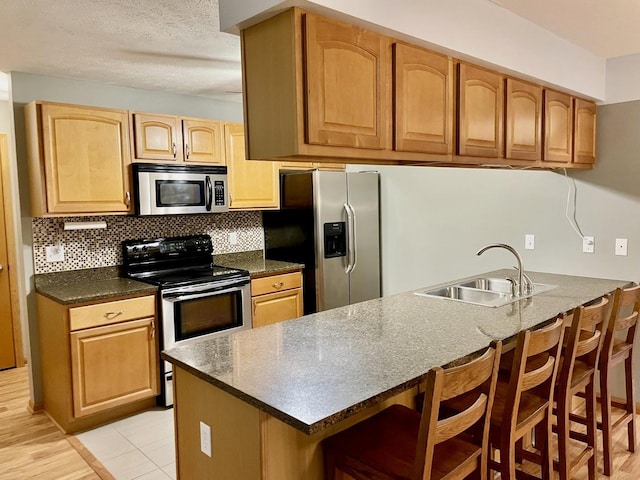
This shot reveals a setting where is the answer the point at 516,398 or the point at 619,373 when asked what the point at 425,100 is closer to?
the point at 516,398

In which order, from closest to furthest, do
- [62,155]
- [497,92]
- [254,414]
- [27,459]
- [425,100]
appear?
1. [254,414]
2. [425,100]
3. [497,92]
4. [27,459]
5. [62,155]

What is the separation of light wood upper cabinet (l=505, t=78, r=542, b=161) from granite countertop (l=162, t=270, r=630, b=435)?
83 cm

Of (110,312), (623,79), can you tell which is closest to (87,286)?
(110,312)

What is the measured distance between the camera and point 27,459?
2.82 m

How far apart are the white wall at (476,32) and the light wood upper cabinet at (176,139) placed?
1.77 meters

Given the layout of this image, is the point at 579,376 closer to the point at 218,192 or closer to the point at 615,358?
the point at 615,358

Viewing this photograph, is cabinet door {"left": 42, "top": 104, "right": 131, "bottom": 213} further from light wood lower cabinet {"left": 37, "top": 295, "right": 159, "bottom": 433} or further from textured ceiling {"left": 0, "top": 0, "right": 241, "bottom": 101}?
light wood lower cabinet {"left": 37, "top": 295, "right": 159, "bottom": 433}

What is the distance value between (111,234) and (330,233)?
1741mm

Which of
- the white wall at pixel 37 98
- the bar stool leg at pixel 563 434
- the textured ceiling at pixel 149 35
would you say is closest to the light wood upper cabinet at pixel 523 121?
the textured ceiling at pixel 149 35

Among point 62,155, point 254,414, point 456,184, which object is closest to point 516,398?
point 254,414

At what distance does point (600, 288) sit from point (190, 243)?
298 cm

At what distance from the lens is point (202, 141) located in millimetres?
3775

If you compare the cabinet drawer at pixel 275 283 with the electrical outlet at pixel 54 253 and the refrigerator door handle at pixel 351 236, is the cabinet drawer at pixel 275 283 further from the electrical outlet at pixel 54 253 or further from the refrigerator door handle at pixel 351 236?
the electrical outlet at pixel 54 253

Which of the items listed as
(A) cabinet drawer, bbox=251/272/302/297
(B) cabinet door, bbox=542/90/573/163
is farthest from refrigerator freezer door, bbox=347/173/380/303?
(B) cabinet door, bbox=542/90/573/163
